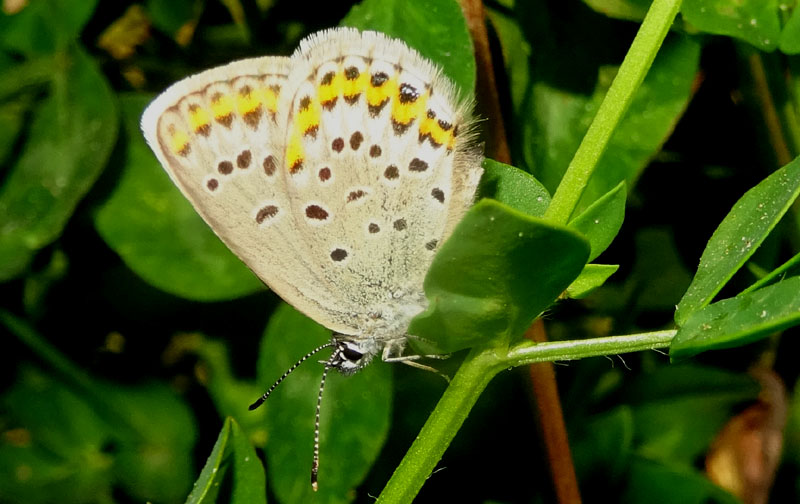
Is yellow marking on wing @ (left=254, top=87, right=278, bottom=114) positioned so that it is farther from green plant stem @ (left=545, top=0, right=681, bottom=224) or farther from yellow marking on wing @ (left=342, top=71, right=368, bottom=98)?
green plant stem @ (left=545, top=0, right=681, bottom=224)

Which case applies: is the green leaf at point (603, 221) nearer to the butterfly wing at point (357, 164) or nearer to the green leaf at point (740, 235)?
the green leaf at point (740, 235)

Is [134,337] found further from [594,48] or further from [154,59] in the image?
[594,48]

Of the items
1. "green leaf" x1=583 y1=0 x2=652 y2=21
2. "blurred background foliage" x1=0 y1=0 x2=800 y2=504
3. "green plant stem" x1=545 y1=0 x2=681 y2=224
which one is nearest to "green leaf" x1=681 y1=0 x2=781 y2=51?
"blurred background foliage" x1=0 y1=0 x2=800 y2=504

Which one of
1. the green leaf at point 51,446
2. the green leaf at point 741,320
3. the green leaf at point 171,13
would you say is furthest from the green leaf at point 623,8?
the green leaf at point 51,446

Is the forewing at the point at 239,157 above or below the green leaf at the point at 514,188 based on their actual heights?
below

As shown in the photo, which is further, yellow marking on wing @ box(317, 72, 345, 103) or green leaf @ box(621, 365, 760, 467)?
green leaf @ box(621, 365, 760, 467)

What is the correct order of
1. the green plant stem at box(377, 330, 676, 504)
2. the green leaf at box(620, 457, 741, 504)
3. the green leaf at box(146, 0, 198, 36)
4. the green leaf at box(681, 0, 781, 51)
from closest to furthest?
the green plant stem at box(377, 330, 676, 504), the green leaf at box(681, 0, 781, 51), the green leaf at box(620, 457, 741, 504), the green leaf at box(146, 0, 198, 36)

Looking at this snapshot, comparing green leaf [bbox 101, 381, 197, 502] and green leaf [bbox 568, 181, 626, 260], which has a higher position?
green leaf [bbox 568, 181, 626, 260]
